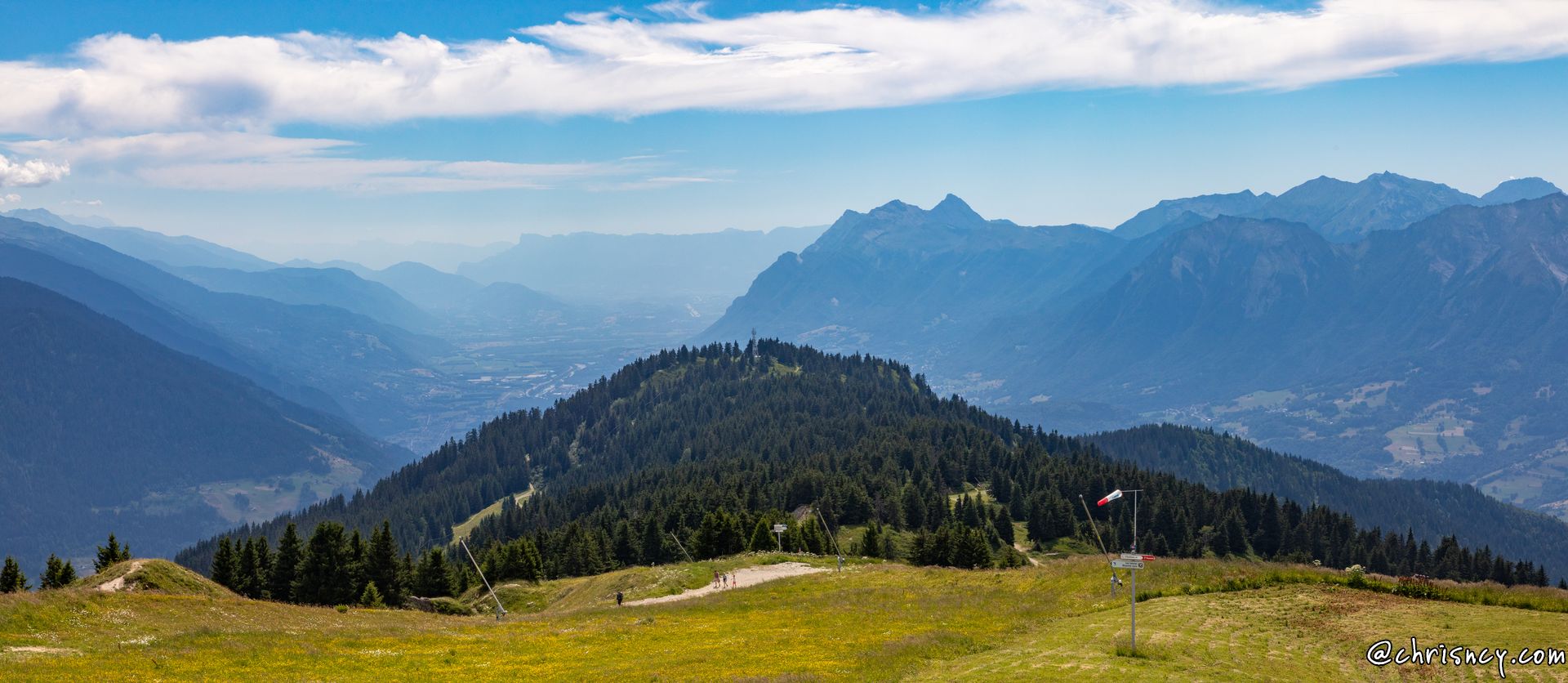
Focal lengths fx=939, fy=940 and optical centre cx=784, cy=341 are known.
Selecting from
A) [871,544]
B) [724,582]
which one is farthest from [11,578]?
[871,544]

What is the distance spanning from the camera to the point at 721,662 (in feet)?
157

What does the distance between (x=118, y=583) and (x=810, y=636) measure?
46527 millimetres

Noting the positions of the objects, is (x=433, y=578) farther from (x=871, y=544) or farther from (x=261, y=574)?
(x=871, y=544)

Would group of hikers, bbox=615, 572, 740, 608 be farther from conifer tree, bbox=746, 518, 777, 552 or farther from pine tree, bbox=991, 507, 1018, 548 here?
pine tree, bbox=991, 507, 1018, 548

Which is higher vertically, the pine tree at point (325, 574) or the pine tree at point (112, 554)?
the pine tree at point (112, 554)

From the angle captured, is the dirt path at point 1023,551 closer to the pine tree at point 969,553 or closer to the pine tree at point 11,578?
the pine tree at point 969,553

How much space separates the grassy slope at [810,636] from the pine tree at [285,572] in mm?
25082

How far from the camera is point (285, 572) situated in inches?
3642

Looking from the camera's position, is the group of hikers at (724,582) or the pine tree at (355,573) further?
the pine tree at (355,573)

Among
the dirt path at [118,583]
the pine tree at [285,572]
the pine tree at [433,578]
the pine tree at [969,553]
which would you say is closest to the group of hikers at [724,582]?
the pine tree at [433,578]

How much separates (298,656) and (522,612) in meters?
46.9

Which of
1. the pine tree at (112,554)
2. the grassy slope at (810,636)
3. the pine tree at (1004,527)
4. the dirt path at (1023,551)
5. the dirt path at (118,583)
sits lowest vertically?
the dirt path at (1023,551)

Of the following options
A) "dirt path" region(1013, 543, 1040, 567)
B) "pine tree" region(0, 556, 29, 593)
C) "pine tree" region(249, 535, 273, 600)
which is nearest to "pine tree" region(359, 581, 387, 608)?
"pine tree" region(249, 535, 273, 600)

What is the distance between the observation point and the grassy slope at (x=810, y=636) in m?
42.5
